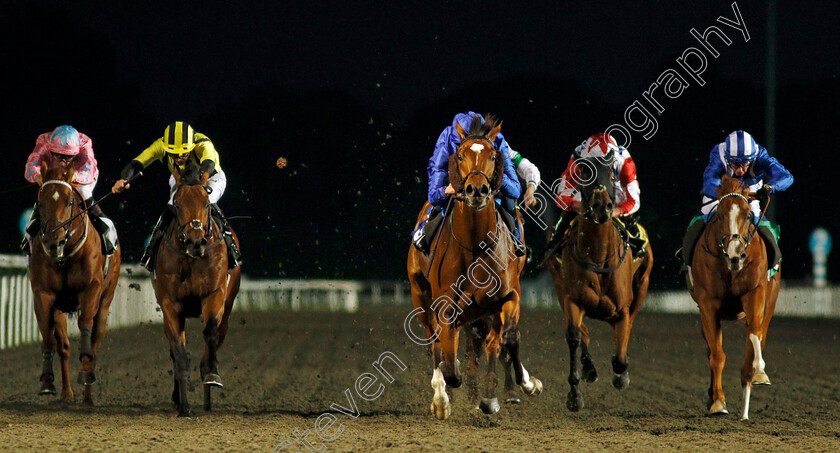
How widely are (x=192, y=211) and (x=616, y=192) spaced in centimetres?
341

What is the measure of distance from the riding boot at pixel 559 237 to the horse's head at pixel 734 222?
1309 millimetres

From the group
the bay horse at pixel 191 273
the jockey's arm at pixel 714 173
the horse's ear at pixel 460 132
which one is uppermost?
A: the horse's ear at pixel 460 132

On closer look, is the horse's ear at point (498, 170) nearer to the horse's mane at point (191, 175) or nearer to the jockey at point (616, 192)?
the jockey at point (616, 192)

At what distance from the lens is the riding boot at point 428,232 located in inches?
295

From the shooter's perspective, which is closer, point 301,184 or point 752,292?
point 752,292

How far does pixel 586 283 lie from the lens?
8.27 metres

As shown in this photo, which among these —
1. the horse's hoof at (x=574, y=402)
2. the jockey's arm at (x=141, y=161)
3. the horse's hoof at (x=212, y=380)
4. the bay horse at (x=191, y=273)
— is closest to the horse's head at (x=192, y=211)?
the bay horse at (x=191, y=273)

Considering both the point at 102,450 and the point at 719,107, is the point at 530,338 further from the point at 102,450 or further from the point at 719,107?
the point at 719,107

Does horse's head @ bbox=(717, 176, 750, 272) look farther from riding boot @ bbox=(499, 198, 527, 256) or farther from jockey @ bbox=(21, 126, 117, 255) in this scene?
jockey @ bbox=(21, 126, 117, 255)

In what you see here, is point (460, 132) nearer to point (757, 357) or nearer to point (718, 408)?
point (757, 357)

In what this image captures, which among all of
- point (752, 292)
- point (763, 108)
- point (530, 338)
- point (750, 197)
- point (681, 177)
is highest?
point (763, 108)

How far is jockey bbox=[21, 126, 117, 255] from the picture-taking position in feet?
28.6

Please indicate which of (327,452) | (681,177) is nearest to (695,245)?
(327,452)

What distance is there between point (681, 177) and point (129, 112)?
2249 cm
